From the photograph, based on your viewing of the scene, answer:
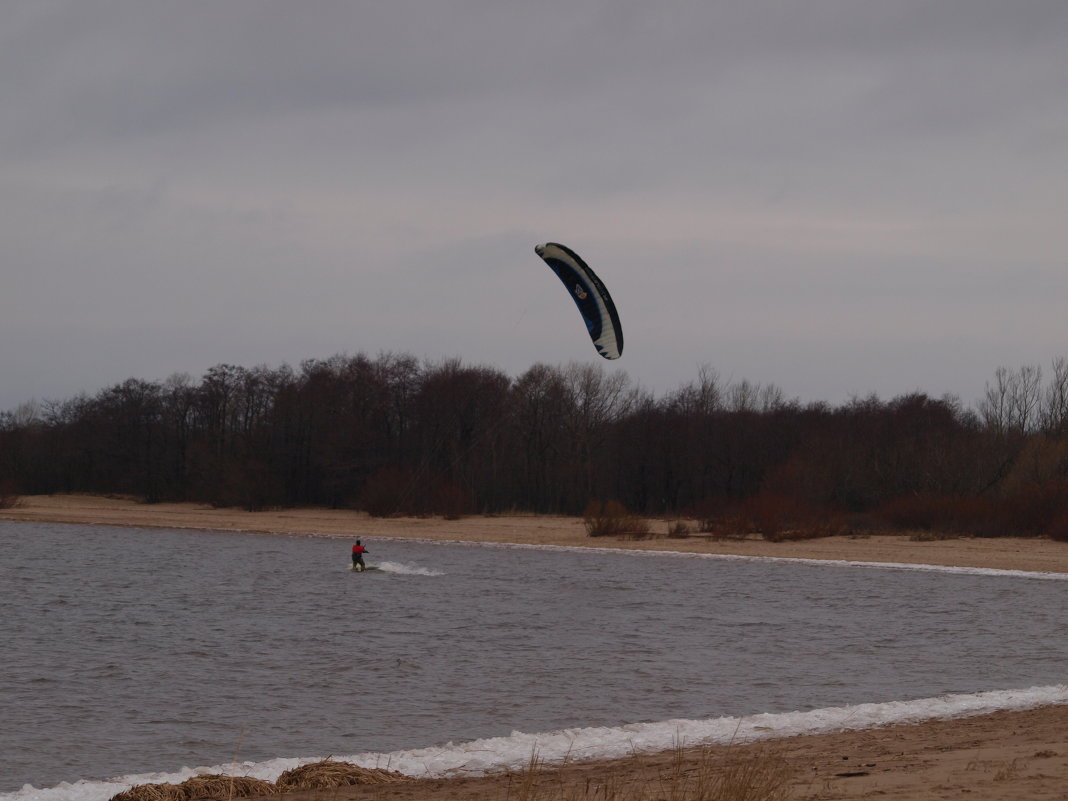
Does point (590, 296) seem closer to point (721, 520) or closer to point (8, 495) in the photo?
point (721, 520)

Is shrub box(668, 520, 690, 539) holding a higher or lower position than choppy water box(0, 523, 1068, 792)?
higher

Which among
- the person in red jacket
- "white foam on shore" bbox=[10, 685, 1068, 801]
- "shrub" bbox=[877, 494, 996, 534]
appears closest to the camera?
"white foam on shore" bbox=[10, 685, 1068, 801]

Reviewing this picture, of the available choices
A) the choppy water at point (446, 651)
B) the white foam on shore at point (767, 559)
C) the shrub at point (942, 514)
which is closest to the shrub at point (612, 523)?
the white foam on shore at point (767, 559)

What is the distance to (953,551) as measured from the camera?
34500 mm

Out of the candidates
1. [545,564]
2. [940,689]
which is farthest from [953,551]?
[940,689]

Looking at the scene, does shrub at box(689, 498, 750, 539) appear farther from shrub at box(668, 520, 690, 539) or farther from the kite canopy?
the kite canopy

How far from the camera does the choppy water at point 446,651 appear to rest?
11.6 meters

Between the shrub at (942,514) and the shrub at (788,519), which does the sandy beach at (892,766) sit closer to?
the shrub at (942,514)

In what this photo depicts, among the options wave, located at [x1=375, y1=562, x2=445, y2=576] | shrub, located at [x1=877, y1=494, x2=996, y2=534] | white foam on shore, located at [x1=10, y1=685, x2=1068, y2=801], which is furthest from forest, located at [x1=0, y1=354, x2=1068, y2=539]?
white foam on shore, located at [x1=10, y1=685, x2=1068, y2=801]

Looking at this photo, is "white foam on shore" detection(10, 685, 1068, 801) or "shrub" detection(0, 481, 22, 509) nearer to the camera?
"white foam on shore" detection(10, 685, 1068, 801)

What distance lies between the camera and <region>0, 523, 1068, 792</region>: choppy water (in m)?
11.6

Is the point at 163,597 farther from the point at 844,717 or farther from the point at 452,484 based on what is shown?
the point at 452,484

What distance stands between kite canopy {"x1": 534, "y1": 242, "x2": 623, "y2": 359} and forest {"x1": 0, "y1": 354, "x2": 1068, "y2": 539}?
861 inches

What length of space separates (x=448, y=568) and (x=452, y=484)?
75.0 ft
